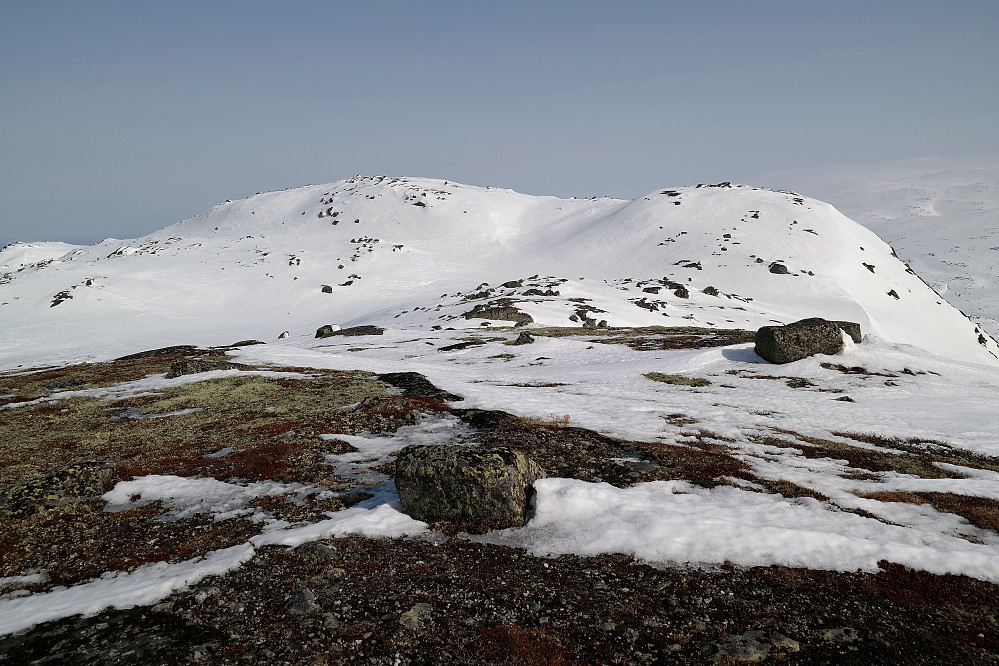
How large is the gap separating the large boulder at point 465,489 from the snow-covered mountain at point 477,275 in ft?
203

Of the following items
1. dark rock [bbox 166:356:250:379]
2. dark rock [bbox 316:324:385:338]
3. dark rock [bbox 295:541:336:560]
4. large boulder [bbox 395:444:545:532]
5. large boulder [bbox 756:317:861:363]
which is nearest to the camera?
dark rock [bbox 295:541:336:560]

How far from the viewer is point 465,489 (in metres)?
13.6

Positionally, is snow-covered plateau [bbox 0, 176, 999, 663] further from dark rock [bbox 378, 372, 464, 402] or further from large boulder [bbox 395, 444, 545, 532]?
dark rock [bbox 378, 372, 464, 402]

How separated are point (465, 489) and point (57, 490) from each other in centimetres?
1356

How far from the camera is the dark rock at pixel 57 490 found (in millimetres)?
14846

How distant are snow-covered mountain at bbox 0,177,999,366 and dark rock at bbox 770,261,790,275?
14.2 inches

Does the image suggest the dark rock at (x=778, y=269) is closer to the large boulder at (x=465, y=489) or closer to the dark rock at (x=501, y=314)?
the dark rock at (x=501, y=314)

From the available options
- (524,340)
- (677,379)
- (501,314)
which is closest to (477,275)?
(501,314)

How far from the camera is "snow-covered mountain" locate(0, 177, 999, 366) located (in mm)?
84688

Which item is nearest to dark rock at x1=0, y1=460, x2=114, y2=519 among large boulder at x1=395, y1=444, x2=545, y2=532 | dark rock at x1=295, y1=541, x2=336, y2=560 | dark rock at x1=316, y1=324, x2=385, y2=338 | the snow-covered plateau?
the snow-covered plateau

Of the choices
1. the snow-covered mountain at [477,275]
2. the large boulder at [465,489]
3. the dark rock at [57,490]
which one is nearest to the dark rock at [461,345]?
the snow-covered mountain at [477,275]

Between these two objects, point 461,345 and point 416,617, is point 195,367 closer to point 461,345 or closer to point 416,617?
point 461,345

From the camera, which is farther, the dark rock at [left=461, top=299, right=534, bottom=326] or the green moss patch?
the dark rock at [left=461, top=299, right=534, bottom=326]

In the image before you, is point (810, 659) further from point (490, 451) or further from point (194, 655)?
point (194, 655)
